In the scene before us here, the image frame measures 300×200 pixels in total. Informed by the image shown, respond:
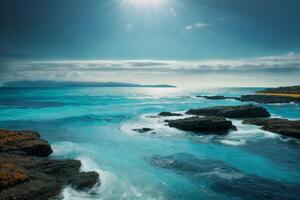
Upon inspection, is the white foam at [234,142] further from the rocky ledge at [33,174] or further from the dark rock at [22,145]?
the dark rock at [22,145]

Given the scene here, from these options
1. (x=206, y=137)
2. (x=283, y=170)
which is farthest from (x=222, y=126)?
(x=283, y=170)

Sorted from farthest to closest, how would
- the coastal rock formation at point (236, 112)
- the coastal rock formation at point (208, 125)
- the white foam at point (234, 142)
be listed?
1. the coastal rock formation at point (236, 112)
2. the coastal rock formation at point (208, 125)
3. the white foam at point (234, 142)

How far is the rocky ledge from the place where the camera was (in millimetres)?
16531

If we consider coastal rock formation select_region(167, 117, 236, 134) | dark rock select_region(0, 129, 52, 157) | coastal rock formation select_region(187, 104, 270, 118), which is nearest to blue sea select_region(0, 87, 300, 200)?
dark rock select_region(0, 129, 52, 157)

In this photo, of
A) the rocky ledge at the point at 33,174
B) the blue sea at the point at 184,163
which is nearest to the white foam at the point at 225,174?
the blue sea at the point at 184,163

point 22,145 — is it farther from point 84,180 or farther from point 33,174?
point 84,180

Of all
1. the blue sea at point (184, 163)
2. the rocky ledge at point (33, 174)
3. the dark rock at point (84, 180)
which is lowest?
the blue sea at point (184, 163)

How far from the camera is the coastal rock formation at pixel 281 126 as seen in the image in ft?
127

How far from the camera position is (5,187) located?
1650 cm

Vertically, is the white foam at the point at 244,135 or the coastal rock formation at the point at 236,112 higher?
the coastal rock formation at the point at 236,112

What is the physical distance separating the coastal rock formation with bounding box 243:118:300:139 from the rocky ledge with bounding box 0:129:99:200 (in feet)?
97.4

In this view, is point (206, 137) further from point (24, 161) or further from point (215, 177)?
point (24, 161)

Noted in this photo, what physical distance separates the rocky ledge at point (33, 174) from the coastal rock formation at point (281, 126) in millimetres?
29689

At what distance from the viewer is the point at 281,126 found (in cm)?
4238
